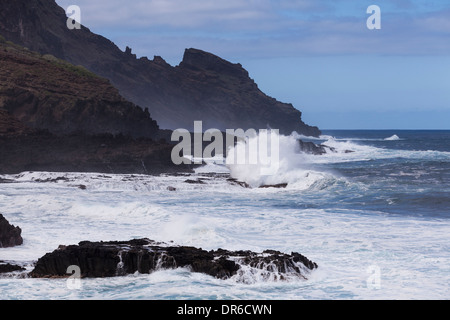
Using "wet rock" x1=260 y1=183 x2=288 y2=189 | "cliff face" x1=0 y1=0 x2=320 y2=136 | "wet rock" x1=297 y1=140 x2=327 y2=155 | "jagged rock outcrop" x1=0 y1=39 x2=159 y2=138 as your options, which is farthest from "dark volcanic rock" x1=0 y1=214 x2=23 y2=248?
"cliff face" x1=0 y1=0 x2=320 y2=136

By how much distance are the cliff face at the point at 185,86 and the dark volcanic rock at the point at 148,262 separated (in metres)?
85.5

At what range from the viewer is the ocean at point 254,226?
449 inches

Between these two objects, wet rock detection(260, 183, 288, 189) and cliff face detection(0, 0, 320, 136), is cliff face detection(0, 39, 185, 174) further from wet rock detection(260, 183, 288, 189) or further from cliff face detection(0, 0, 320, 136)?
cliff face detection(0, 0, 320, 136)

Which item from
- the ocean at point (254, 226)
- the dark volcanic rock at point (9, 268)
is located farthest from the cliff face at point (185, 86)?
the dark volcanic rock at point (9, 268)

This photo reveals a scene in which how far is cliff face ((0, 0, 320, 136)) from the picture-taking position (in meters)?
106

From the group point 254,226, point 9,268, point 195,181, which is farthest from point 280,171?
point 9,268

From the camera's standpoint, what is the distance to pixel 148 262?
12.3 metres

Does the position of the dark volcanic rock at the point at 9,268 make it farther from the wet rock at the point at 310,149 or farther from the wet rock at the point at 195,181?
the wet rock at the point at 310,149

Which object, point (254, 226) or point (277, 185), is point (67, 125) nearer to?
point (277, 185)

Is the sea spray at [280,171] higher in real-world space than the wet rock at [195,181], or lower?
higher

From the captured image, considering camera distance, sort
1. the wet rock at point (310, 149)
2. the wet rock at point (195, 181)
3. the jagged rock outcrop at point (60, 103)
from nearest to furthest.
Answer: the wet rock at point (195, 181) < the jagged rock outcrop at point (60, 103) < the wet rock at point (310, 149)
